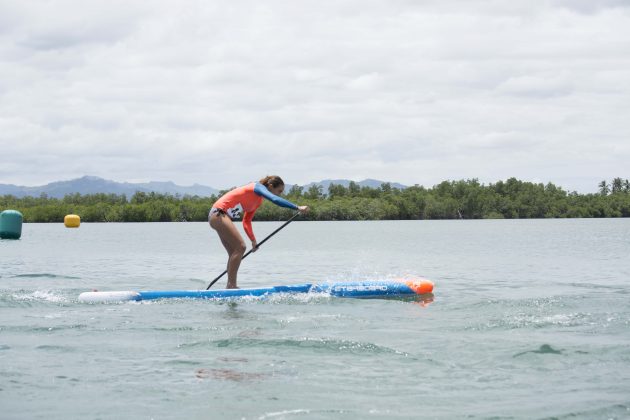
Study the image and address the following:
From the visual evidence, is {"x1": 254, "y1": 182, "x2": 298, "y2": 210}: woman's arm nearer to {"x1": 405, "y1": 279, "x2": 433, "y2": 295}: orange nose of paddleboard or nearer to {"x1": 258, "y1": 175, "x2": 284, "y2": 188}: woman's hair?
{"x1": 258, "y1": 175, "x2": 284, "y2": 188}: woman's hair

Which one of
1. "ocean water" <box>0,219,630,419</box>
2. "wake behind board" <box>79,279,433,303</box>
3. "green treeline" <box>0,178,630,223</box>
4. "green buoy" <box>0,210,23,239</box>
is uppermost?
"green treeline" <box>0,178,630,223</box>

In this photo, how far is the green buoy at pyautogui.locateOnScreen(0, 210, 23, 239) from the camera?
5159 centimetres

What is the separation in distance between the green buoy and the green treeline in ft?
358

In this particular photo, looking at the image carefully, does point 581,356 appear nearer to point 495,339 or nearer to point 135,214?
point 495,339

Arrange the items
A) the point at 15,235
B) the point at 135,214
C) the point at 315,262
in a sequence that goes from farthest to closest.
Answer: the point at 135,214, the point at 15,235, the point at 315,262

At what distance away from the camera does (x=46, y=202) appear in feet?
636

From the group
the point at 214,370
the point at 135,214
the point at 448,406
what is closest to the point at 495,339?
the point at 448,406

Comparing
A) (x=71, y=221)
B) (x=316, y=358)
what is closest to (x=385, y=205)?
(x=71, y=221)

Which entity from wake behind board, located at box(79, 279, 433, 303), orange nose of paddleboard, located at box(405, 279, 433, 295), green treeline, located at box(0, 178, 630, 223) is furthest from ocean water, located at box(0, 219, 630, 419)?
green treeline, located at box(0, 178, 630, 223)

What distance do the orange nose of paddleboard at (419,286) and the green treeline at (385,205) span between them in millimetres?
Answer: 145528

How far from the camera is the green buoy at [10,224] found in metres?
51.6

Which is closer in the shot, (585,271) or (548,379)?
(548,379)

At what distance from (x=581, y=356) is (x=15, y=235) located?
50303mm

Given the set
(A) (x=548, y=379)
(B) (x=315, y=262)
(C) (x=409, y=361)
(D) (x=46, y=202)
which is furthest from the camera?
(D) (x=46, y=202)
